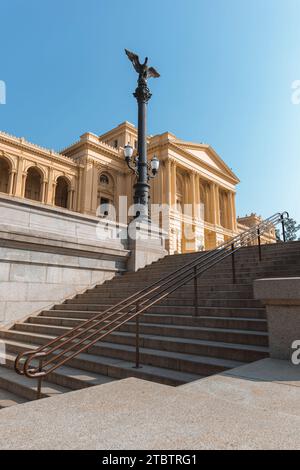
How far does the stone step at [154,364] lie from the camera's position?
14.3 ft

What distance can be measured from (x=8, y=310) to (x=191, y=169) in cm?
4169

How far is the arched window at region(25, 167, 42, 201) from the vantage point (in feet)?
140

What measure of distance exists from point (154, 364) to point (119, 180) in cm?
4413

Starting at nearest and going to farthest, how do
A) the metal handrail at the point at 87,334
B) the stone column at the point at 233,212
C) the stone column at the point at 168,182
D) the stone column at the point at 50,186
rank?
the metal handrail at the point at 87,334 < the stone column at the point at 50,186 < the stone column at the point at 168,182 < the stone column at the point at 233,212

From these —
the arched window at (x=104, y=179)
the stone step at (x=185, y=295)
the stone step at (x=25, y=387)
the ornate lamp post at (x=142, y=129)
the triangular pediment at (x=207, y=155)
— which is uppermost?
the triangular pediment at (x=207, y=155)

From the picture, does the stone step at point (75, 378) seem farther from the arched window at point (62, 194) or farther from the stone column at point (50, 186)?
the arched window at point (62, 194)

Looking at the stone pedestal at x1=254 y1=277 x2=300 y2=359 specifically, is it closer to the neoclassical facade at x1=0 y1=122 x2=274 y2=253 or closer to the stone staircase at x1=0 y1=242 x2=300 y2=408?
the stone staircase at x1=0 y1=242 x2=300 y2=408

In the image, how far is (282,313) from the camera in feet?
13.5

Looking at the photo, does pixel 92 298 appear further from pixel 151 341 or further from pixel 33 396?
pixel 33 396

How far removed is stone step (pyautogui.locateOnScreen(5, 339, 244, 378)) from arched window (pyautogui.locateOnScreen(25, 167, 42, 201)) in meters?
40.3

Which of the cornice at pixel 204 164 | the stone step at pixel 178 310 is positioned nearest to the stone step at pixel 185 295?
the stone step at pixel 178 310

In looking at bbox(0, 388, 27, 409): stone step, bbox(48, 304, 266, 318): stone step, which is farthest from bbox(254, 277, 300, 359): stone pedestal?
bbox(0, 388, 27, 409): stone step

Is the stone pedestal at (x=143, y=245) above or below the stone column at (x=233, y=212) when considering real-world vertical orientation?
below

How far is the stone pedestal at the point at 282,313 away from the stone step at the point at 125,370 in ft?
2.52
